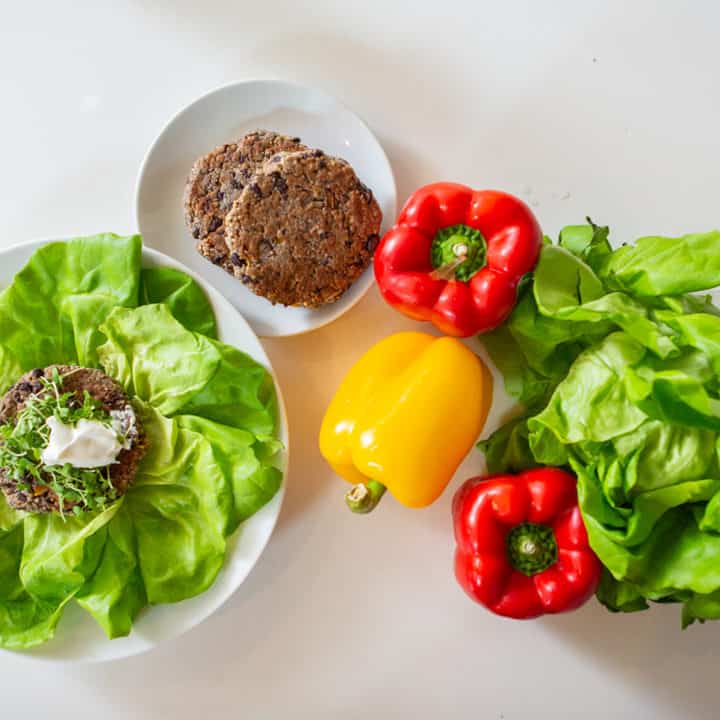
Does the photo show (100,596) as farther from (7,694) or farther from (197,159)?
(197,159)

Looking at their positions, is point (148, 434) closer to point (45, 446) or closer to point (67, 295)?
point (45, 446)

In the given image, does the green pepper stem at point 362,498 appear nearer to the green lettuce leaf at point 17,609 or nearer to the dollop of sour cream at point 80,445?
the dollop of sour cream at point 80,445

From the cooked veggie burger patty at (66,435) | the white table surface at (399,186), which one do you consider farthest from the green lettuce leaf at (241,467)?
the white table surface at (399,186)

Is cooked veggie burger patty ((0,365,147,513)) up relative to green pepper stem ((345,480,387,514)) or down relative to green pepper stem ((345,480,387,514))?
up

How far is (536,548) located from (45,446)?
82 cm

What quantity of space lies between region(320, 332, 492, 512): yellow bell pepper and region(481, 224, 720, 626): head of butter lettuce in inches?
4.8

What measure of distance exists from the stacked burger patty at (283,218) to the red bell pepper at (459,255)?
8cm

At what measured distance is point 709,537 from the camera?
133 cm

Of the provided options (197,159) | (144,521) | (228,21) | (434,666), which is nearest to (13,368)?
(144,521)

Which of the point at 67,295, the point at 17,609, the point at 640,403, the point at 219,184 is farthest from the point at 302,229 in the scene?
the point at 17,609

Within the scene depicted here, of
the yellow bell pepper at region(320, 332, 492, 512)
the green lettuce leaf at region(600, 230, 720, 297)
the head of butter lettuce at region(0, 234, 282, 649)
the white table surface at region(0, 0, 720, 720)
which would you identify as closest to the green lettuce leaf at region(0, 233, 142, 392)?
the head of butter lettuce at region(0, 234, 282, 649)

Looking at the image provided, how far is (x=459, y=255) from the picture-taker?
1.39 metres

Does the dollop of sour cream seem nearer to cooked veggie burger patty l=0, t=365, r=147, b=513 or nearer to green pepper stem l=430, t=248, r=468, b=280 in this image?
cooked veggie burger patty l=0, t=365, r=147, b=513

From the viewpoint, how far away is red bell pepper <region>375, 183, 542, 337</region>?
4.54 ft
